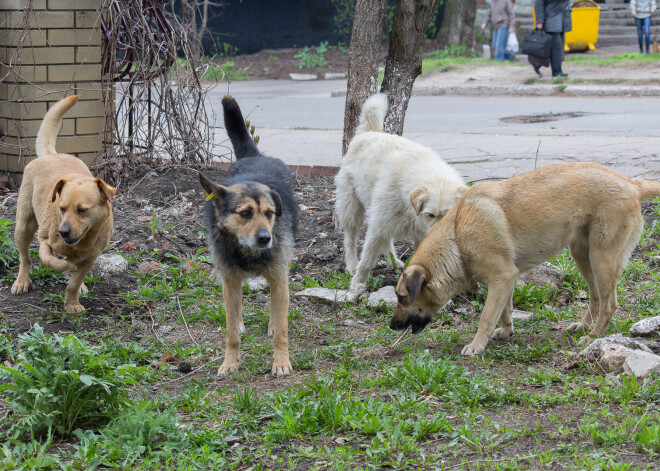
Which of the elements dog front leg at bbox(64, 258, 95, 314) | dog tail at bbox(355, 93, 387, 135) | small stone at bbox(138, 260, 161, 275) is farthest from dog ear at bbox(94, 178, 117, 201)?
dog tail at bbox(355, 93, 387, 135)

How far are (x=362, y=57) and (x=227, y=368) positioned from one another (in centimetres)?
382

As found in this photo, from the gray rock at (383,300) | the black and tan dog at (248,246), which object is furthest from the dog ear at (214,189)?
the gray rock at (383,300)

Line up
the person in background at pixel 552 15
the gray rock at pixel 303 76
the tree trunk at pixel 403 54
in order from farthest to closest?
the gray rock at pixel 303 76 < the person in background at pixel 552 15 < the tree trunk at pixel 403 54

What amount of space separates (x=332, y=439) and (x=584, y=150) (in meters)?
7.42

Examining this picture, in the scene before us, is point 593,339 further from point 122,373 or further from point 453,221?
point 122,373

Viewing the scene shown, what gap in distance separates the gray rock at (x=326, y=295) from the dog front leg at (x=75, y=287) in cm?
158

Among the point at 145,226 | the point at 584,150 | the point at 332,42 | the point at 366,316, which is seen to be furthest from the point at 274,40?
the point at 366,316

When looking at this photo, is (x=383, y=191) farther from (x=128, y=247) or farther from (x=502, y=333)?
(x=128, y=247)

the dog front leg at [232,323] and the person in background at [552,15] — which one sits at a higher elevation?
the person in background at [552,15]

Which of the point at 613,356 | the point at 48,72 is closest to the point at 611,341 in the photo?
the point at 613,356

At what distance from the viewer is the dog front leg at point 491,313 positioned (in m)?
4.71

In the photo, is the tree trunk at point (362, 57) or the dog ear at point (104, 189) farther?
the tree trunk at point (362, 57)

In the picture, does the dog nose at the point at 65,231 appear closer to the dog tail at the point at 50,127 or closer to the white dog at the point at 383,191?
the dog tail at the point at 50,127

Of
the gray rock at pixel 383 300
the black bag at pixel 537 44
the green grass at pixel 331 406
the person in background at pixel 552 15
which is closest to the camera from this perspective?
the green grass at pixel 331 406
